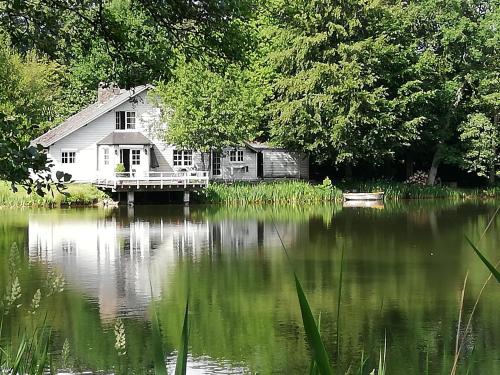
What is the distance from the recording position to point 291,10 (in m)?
36.9

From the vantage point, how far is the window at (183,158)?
38562 millimetres

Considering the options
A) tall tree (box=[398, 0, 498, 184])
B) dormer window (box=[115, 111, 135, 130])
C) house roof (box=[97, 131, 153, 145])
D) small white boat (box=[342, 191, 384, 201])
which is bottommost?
small white boat (box=[342, 191, 384, 201])

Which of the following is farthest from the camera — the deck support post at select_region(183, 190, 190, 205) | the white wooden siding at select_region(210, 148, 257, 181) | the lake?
the white wooden siding at select_region(210, 148, 257, 181)

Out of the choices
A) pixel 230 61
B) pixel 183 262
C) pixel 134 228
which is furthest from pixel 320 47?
pixel 230 61

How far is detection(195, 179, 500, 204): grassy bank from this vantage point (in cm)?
3381

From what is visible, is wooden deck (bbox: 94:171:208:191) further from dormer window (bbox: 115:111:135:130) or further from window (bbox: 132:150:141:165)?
dormer window (bbox: 115:111:135:130)

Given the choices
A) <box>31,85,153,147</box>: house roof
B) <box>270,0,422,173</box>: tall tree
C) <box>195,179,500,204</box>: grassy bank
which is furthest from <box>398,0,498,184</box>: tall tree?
<box>31,85,153,147</box>: house roof

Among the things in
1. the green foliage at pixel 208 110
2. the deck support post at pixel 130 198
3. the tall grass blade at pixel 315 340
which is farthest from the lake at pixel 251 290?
the green foliage at pixel 208 110

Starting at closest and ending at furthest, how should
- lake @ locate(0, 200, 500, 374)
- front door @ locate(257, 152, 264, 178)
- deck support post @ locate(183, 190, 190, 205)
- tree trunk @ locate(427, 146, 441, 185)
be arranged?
lake @ locate(0, 200, 500, 374), deck support post @ locate(183, 190, 190, 205), tree trunk @ locate(427, 146, 441, 185), front door @ locate(257, 152, 264, 178)

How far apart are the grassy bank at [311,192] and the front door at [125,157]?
482cm

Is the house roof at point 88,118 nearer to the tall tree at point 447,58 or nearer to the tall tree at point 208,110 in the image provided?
the tall tree at point 208,110

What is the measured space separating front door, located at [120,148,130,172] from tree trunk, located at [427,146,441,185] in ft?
50.2

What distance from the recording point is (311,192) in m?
35.0

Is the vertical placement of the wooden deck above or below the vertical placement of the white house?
below
